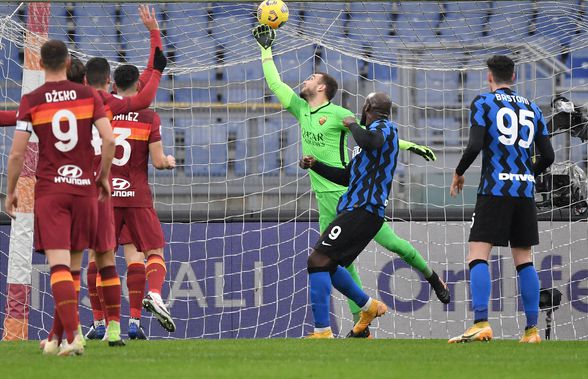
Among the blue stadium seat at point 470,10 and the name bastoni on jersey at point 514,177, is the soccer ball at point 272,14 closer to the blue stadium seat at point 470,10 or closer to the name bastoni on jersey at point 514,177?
the blue stadium seat at point 470,10

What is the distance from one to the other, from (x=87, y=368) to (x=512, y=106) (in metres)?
3.56

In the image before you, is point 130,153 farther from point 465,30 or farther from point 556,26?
point 465,30

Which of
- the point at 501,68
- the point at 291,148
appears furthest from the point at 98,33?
the point at 501,68

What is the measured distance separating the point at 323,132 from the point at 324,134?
2 cm

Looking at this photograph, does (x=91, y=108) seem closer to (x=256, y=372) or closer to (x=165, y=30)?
(x=256, y=372)

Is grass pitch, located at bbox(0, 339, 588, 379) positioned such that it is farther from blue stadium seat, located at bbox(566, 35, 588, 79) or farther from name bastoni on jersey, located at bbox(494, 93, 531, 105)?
blue stadium seat, located at bbox(566, 35, 588, 79)

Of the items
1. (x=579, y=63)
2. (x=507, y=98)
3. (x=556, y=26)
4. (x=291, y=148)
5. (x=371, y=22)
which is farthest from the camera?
(x=579, y=63)

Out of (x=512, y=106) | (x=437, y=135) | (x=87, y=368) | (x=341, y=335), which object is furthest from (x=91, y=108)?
(x=437, y=135)

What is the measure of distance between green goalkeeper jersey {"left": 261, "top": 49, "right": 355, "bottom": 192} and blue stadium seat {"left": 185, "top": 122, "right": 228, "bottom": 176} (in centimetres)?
364

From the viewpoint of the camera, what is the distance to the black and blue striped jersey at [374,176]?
29.2 ft

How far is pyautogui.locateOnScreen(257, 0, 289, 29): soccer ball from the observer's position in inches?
397

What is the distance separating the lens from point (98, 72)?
8.02 m

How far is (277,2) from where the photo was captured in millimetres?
10133

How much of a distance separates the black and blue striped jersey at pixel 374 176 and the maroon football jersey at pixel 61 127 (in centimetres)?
255
